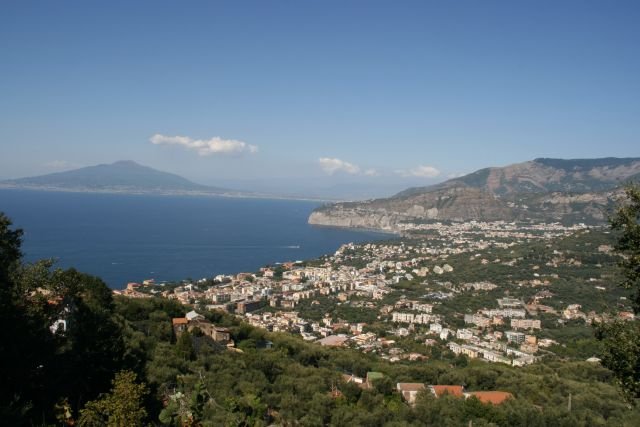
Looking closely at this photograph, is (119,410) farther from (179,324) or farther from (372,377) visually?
(179,324)

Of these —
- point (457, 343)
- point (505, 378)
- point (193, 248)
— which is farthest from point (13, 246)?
point (193, 248)

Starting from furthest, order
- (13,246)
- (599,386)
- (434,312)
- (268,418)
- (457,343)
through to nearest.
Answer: (434,312)
(457,343)
(599,386)
(268,418)
(13,246)

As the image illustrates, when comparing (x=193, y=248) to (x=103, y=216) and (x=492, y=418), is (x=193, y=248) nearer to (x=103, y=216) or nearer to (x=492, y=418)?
(x=103, y=216)

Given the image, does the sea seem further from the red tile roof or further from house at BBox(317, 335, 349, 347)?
the red tile roof

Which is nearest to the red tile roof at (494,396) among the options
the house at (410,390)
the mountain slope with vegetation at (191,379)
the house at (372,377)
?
the mountain slope with vegetation at (191,379)

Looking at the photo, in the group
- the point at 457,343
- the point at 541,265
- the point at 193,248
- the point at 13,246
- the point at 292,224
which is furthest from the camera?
the point at 292,224

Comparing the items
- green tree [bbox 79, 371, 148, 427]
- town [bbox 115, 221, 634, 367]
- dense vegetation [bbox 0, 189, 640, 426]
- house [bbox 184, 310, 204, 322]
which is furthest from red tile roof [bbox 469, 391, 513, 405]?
house [bbox 184, 310, 204, 322]
